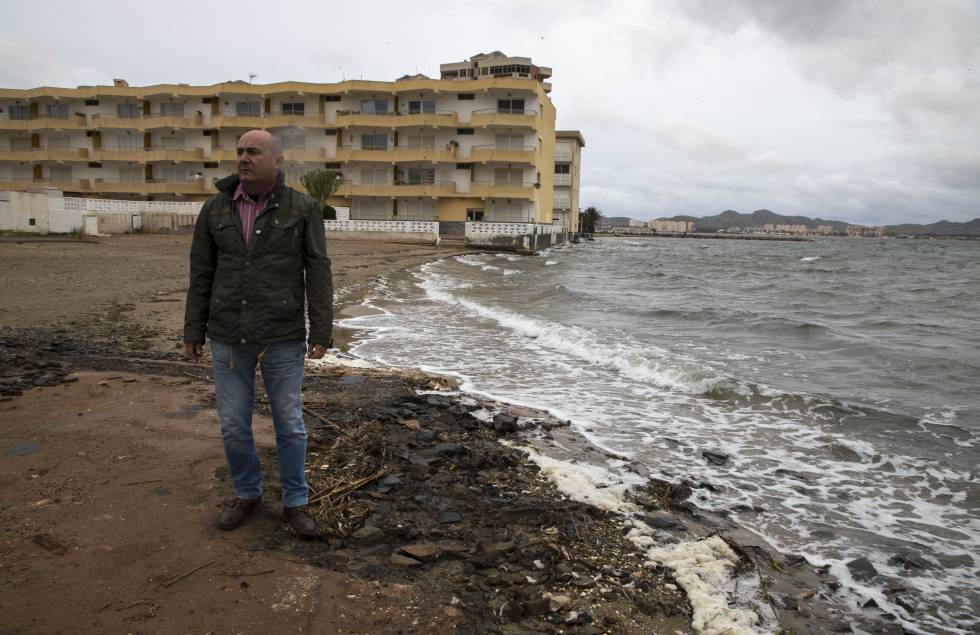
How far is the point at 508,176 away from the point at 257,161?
155 feet

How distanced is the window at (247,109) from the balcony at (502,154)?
1851 cm

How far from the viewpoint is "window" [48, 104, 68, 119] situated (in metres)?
55.2

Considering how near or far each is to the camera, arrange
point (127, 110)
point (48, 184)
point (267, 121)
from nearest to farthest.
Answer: point (267, 121) → point (127, 110) → point (48, 184)

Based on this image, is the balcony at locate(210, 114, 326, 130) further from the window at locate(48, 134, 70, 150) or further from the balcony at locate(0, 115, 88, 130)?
the window at locate(48, 134, 70, 150)

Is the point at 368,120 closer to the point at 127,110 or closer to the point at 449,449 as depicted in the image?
the point at 127,110

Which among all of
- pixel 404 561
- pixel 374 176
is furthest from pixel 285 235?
pixel 374 176

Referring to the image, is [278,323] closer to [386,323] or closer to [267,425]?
[267,425]

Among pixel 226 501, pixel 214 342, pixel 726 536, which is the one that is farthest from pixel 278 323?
pixel 726 536

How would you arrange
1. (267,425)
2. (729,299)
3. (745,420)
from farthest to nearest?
(729,299), (745,420), (267,425)

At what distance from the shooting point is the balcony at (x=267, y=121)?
5084 cm

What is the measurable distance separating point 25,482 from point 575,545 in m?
3.19

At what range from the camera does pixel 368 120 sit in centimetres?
4922

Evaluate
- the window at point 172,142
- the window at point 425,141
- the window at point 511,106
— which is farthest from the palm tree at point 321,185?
the window at point 172,142

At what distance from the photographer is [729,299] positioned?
68.1 feet
